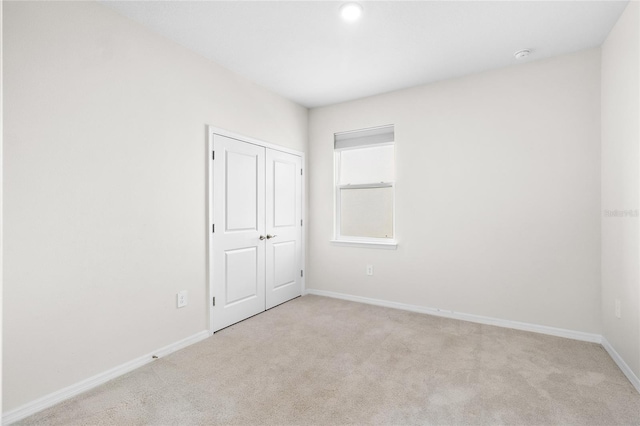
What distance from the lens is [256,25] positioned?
98.1 inches

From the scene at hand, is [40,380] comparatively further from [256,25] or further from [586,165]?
[586,165]

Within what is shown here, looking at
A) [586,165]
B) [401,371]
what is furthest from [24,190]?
[586,165]

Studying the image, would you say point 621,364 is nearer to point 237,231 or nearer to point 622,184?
point 622,184

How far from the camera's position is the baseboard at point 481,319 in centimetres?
290

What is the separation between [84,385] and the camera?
84.6 inches

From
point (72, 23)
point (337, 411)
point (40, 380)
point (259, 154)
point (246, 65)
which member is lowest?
point (337, 411)

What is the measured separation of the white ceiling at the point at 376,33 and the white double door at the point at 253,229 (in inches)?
35.0

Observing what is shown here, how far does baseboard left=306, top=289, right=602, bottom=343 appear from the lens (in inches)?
114

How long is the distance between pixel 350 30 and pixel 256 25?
72 centimetres

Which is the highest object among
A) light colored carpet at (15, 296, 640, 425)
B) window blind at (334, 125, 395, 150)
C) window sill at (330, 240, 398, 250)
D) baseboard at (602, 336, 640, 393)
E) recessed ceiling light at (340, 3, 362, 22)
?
recessed ceiling light at (340, 3, 362, 22)

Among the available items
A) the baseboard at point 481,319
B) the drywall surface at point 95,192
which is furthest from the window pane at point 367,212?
the drywall surface at point 95,192

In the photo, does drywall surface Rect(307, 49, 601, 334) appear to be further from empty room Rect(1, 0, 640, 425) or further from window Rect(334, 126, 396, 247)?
window Rect(334, 126, 396, 247)

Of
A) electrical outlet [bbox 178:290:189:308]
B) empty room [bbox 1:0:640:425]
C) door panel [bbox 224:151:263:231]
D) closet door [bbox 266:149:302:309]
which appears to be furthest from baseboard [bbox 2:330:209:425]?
closet door [bbox 266:149:302:309]

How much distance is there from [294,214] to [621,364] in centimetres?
328
